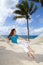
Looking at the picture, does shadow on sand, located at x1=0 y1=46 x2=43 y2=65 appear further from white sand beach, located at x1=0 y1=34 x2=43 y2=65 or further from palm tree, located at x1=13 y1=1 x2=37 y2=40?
palm tree, located at x1=13 y1=1 x2=37 y2=40

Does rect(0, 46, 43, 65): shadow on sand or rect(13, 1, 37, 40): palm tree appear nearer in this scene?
rect(0, 46, 43, 65): shadow on sand

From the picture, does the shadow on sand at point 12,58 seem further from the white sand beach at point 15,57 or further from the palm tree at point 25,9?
the palm tree at point 25,9

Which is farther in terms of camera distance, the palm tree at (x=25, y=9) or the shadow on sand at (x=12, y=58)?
the palm tree at (x=25, y=9)

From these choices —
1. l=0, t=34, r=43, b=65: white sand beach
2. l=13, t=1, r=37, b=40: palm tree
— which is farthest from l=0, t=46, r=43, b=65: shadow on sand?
l=13, t=1, r=37, b=40: palm tree

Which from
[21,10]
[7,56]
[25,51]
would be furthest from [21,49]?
[21,10]

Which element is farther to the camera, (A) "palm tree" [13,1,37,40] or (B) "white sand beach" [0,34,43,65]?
(A) "palm tree" [13,1,37,40]

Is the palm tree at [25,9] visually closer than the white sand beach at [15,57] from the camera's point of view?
No

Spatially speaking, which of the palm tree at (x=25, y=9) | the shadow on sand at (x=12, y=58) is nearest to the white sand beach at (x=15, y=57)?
the shadow on sand at (x=12, y=58)

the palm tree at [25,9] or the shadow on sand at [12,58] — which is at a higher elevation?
the shadow on sand at [12,58]

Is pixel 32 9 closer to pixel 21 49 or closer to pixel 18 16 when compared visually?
pixel 18 16

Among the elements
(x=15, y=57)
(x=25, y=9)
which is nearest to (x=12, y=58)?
(x=15, y=57)

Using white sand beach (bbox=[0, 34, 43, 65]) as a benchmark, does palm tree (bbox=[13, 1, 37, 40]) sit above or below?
below

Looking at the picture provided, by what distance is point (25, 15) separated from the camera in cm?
2939

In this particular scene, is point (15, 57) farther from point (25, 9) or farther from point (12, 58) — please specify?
point (25, 9)
